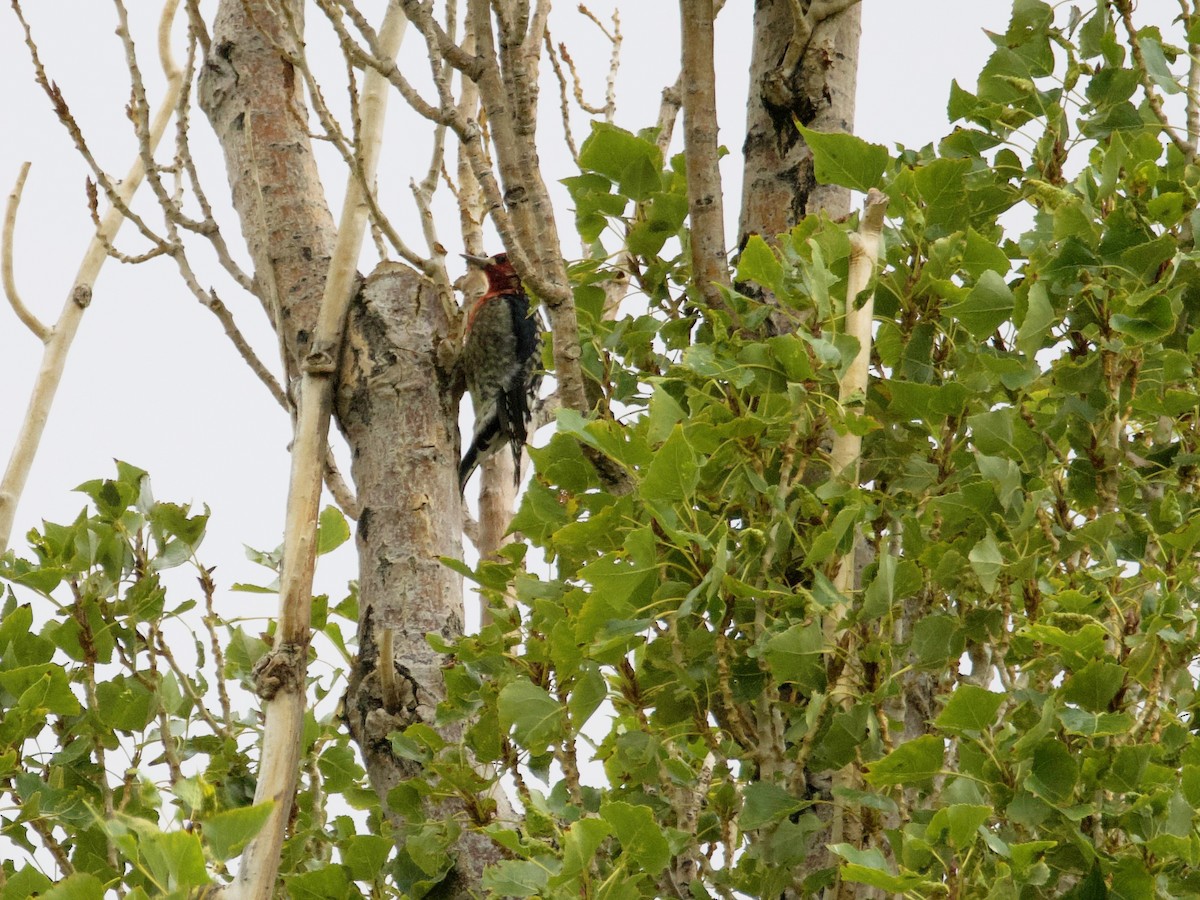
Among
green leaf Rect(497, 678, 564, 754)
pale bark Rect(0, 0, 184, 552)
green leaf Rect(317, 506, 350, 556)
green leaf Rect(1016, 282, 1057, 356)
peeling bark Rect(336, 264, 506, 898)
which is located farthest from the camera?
pale bark Rect(0, 0, 184, 552)

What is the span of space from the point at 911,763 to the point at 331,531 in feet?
3.25

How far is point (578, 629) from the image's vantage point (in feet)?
3.45

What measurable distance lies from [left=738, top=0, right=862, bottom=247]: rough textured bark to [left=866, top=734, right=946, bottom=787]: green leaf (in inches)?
32.5

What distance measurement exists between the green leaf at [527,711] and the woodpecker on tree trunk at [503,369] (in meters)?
1.62

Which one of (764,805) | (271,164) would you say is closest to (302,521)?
(271,164)

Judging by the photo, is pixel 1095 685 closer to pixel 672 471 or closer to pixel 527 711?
pixel 672 471

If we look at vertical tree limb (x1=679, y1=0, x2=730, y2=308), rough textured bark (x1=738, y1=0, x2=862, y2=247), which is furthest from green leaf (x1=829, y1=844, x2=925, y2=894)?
rough textured bark (x1=738, y1=0, x2=862, y2=247)

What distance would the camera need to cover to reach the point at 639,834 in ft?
3.23

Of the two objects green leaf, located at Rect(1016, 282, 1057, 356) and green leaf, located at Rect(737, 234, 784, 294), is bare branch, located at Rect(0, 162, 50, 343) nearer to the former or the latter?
green leaf, located at Rect(737, 234, 784, 294)

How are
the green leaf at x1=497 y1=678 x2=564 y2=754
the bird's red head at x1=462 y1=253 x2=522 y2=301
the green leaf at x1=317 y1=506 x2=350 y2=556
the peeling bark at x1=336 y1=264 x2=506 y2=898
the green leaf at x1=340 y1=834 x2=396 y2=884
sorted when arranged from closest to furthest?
the green leaf at x1=497 y1=678 x2=564 y2=754
the green leaf at x1=340 y1=834 x2=396 y2=884
the peeling bark at x1=336 y1=264 x2=506 y2=898
the green leaf at x1=317 y1=506 x2=350 y2=556
the bird's red head at x1=462 y1=253 x2=522 y2=301

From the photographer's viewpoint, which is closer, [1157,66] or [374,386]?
[1157,66]

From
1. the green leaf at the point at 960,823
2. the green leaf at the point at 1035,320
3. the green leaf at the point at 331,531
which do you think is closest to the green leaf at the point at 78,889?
the green leaf at the point at 960,823

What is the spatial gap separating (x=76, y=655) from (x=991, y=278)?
43.1 inches

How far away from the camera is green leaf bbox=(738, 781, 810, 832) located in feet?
3.47
